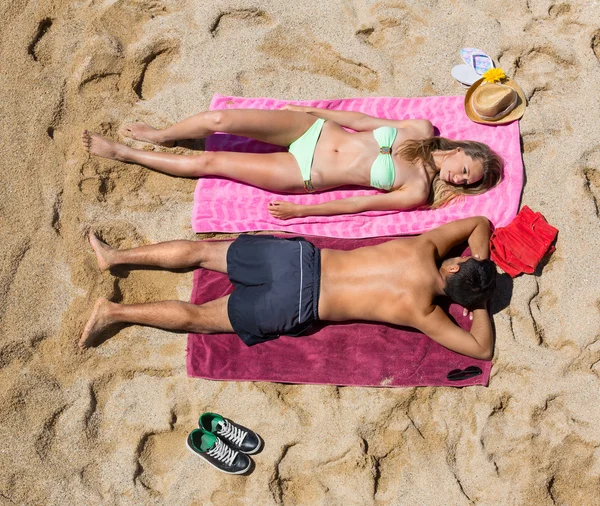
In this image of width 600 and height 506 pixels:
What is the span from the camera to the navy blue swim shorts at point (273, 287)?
3975mm

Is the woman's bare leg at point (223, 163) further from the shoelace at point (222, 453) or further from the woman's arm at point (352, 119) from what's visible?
the shoelace at point (222, 453)

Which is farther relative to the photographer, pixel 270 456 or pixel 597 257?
pixel 597 257

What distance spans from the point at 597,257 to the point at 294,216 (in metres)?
2.55

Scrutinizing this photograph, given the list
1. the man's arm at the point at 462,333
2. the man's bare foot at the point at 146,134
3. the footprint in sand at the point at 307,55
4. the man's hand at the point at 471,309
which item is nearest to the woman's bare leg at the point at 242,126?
the man's bare foot at the point at 146,134

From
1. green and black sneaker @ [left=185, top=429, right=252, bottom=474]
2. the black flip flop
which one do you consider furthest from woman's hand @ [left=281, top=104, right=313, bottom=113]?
green and black sneaker @ [left=185, top=429, right=252, bottom=474]

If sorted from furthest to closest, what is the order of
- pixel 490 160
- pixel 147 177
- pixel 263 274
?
pixel 147 177
pixel 490 160
pixel 263 274

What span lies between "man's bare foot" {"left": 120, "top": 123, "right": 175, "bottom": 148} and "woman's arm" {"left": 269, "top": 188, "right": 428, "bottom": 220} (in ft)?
3.63

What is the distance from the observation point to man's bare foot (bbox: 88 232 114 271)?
432cm

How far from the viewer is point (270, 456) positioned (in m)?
4.16

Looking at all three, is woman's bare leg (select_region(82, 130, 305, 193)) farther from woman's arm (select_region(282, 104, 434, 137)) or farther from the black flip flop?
the black flip flop

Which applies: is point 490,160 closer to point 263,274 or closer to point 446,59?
point 446,59

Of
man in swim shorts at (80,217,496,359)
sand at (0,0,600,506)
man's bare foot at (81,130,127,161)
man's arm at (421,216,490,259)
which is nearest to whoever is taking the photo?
man in swim shorts at (80,217,496,359)

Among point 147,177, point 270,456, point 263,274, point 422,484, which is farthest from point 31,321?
point 422,484

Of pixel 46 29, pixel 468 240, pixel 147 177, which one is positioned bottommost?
pixel 468 240
